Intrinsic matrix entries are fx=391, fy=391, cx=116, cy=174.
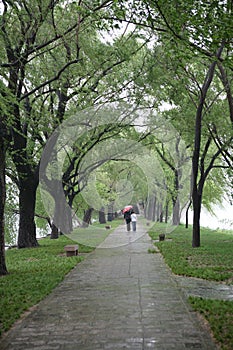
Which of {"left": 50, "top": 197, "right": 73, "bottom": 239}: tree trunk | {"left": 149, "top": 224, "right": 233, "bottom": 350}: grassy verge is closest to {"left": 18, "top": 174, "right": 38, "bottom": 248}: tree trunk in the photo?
{"left": 50, "top": 197, "right": 73, "bottom": 239}: tree trunk

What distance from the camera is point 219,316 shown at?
5824 mm

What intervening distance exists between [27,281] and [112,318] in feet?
12.2

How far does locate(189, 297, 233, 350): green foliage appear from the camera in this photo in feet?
16.0

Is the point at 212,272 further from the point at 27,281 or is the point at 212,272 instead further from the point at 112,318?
the point at 112,318

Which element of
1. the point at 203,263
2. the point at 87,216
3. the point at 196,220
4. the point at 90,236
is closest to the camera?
the point at 203,263

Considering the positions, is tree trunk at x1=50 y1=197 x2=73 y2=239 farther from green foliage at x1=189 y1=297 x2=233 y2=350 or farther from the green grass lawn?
green foliage at x1=189 y1=297 x2=233 y2=350

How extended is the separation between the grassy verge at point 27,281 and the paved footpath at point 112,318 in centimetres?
→ 21

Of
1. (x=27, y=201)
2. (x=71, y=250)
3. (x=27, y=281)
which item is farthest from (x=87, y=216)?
(x=27, y=281)

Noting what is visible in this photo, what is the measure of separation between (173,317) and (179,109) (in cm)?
1381

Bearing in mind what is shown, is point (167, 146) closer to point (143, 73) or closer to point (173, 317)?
point (143, 73)

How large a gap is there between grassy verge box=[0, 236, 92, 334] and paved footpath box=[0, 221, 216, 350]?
21cm

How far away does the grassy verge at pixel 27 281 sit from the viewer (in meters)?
6.48

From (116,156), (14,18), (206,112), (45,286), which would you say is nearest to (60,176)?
(116,156)

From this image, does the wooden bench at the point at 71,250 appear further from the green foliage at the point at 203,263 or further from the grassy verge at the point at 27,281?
the green foliage at the point at 203,263
